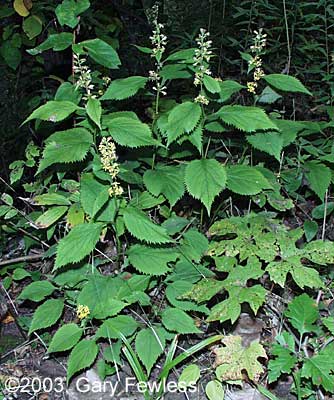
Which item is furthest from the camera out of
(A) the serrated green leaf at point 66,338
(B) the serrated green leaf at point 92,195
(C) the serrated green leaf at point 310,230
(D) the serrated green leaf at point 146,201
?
(C) the serrated green leaf at point 310,230

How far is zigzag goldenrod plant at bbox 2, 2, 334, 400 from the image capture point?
190 cm

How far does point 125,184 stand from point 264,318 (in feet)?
2.79

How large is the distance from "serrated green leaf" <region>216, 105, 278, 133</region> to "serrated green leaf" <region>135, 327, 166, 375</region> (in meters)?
0.84

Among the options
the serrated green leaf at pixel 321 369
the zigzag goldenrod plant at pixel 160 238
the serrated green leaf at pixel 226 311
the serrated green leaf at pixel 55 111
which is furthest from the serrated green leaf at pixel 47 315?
the serrated green leaf at pixel 321 369

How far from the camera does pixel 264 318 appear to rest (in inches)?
85.4

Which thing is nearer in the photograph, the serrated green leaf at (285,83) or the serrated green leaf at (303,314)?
the serrated green leaf at (303,314)

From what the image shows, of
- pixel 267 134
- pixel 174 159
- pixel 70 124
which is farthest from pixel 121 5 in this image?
pixel 267 134

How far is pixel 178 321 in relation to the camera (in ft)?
6.48

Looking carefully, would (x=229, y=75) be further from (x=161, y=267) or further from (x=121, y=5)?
(x=161, y=267)

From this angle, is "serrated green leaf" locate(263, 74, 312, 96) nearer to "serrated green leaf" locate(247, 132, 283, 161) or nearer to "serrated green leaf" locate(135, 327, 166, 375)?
"serrated green leaf" locate(247, 132, 283, 161)

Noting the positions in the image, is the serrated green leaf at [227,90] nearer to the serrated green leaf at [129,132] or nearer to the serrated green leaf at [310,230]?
the serrated green leaf at [129,132]

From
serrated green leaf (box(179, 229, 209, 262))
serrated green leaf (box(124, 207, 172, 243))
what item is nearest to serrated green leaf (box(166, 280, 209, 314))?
serrated green leaf (box(179, 229, 209, 262))

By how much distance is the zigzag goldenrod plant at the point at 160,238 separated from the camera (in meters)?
1.90

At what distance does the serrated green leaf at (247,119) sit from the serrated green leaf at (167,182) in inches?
12.3
